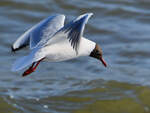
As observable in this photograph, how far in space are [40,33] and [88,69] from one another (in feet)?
5.70

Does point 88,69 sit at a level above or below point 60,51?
below

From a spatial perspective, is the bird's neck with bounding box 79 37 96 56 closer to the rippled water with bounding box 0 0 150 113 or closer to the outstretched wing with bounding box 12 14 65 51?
the outstretched wing with bounding box 12 14 65 51

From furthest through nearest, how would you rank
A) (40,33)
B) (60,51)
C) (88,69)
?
(88,69), (40,33), (60,51)

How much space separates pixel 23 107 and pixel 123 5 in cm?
464

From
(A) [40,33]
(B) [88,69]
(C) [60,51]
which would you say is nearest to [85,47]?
(C) [60,51]

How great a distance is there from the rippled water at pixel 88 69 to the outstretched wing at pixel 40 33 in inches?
33.0

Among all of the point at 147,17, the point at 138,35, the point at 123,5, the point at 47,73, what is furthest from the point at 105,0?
the point at 47,73

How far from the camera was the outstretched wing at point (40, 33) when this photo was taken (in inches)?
216

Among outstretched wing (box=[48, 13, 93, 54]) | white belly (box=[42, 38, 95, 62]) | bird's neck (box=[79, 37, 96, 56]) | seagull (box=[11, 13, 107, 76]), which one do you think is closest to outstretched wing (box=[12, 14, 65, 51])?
seagull (box=[11, 13, 107, 76])

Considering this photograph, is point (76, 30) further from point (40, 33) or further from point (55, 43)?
point (40, 33)

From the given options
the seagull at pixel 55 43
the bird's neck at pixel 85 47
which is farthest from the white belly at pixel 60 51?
the bird's neck at pixel 85 47

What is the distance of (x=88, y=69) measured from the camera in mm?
7164

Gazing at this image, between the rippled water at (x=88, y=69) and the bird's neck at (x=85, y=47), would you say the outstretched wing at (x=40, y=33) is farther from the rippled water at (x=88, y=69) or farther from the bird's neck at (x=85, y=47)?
the rippled water at (x=88, y=69)

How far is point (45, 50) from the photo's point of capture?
17.2 feet
